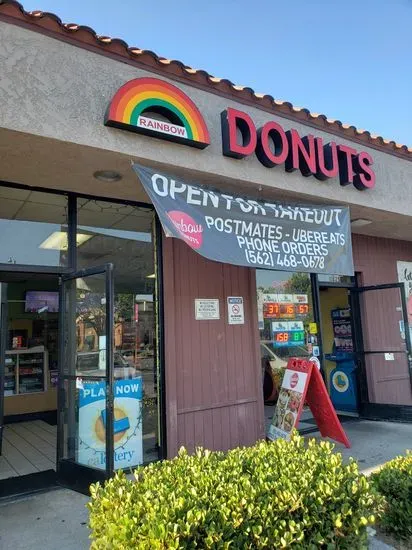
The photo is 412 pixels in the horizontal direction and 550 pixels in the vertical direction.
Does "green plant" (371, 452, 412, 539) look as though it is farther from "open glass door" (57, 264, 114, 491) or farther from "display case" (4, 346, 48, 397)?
"display case" (4, 346, 48, 397)

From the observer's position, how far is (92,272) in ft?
14.9

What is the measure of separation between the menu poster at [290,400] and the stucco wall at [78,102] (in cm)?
250

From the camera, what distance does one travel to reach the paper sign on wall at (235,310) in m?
5.96

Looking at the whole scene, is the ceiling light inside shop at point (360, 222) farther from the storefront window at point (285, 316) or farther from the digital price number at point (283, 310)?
the digital price number at point (283, 310)

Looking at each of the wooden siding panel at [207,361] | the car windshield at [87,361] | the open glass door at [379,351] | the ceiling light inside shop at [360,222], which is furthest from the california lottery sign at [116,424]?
the open glass door at [379,351]

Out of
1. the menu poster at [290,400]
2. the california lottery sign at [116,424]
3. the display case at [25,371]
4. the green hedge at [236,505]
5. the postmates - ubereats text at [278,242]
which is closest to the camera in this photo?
the green hedge at [236,505]

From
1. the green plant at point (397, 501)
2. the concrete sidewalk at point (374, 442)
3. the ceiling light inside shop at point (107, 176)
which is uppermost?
the ceiling light inside shop at point (107, 176)

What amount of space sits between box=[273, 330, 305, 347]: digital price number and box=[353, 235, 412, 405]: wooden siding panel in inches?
68.9

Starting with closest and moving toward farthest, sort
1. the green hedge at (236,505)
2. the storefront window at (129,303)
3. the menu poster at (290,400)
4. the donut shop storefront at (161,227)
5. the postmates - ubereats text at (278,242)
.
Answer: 1. the green hedge at (236,505)
2. the donut shop storefront at (161,227)
3. the postmates - ubereats text at (278,242)
4. the storefront window at (129,303)
5. the menu poster at (290,400)

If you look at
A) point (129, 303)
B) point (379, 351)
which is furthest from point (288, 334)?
point (129, 303)

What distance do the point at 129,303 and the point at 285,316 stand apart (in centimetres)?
259

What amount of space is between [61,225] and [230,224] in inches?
80.5

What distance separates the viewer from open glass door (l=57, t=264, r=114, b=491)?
446cm

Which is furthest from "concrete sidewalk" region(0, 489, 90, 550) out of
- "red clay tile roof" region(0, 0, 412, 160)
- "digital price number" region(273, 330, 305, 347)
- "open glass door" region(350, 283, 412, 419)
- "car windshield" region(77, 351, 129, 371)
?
"open glass door" region(350, 283, 412, 419)
